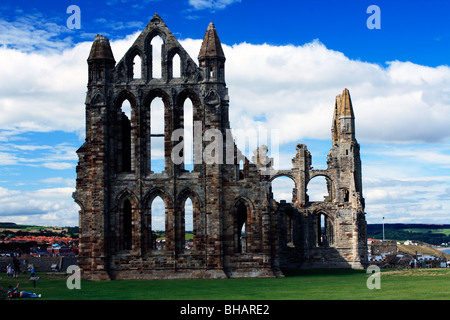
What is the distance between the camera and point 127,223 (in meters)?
43.8


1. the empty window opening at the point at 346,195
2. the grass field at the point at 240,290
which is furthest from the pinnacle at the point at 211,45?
the empty window opening at the point at 346,195

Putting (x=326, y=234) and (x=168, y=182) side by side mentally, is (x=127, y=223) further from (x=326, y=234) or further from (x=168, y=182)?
(x=326, y=234)

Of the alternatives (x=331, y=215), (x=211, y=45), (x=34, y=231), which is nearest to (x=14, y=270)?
(x=211, y=45)

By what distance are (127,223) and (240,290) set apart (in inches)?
594

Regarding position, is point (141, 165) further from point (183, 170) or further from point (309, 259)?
point (309, 259)

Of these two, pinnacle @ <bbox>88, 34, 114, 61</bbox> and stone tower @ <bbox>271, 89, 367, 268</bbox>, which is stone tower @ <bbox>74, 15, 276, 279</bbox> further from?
stone tower @ <bbox>271, 89, 367, 268</bbox>

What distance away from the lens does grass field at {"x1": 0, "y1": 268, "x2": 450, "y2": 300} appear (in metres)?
27.1

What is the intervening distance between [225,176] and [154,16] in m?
11.4

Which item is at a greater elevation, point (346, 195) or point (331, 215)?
point (346, 195)

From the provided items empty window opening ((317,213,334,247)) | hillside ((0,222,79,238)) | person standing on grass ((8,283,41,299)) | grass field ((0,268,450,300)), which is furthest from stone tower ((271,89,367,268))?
hillside ((0,222,79,238))

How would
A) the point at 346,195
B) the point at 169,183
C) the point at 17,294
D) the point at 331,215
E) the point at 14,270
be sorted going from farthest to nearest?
the point at 346,195
the point at 331,215
the point at 14,270
the point at 169,183
the point at 17,294

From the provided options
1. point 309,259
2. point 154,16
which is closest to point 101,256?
point 154,16

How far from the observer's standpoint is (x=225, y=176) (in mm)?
39750

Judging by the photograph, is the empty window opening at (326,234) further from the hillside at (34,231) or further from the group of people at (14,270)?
the hillside at (34,231)
